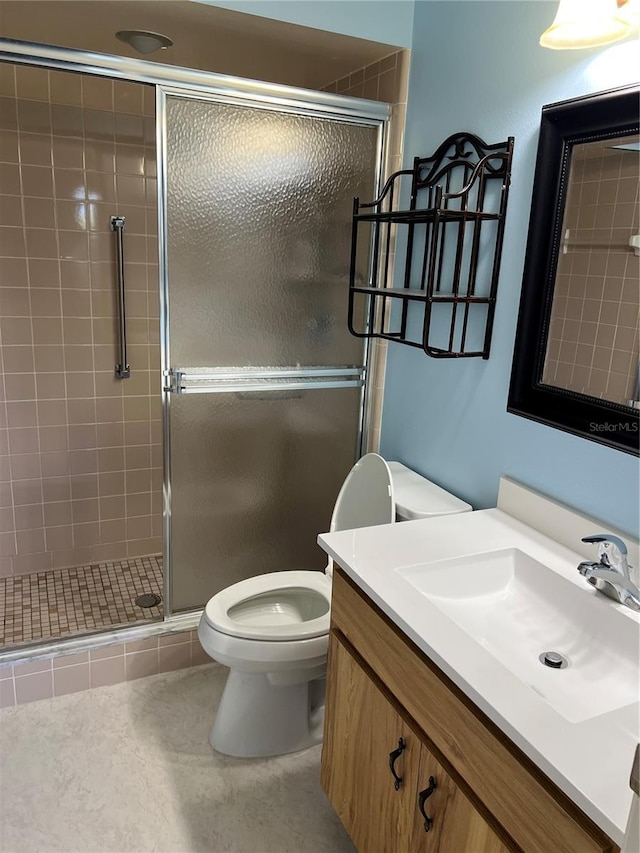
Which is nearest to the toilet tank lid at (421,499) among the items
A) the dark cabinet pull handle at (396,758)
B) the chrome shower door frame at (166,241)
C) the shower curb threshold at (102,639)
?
the chrome shower door frame at (166,241)

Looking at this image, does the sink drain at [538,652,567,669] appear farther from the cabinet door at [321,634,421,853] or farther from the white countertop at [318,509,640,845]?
the cabinet door at [321,634,421,853]

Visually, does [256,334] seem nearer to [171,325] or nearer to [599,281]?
[171,325]

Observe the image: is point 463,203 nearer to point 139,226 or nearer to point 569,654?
point 569,654

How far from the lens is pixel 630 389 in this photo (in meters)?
1.42

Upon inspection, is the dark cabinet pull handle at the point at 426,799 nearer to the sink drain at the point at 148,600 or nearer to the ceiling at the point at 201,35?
the sink drain at the point at 148,600

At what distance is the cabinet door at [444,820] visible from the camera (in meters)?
1.09

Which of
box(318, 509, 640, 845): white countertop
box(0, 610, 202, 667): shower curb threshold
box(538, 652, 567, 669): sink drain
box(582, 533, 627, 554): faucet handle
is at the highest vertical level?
box(582, 533, 627, 554): faucet handle

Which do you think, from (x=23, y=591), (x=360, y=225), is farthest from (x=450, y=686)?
(x=23, y=591)

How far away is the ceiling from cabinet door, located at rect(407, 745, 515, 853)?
2.06 m

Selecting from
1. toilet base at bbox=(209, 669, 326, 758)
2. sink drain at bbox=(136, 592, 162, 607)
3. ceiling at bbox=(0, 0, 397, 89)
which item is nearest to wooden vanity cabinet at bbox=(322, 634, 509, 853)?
toilet base at bbox=(209, 669, 326, 758)

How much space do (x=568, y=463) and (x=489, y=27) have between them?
122cm

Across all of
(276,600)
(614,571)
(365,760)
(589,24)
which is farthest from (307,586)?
(589,24)

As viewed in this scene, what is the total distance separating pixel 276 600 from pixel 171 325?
38.2 inches

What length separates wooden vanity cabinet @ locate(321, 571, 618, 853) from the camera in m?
0.98
